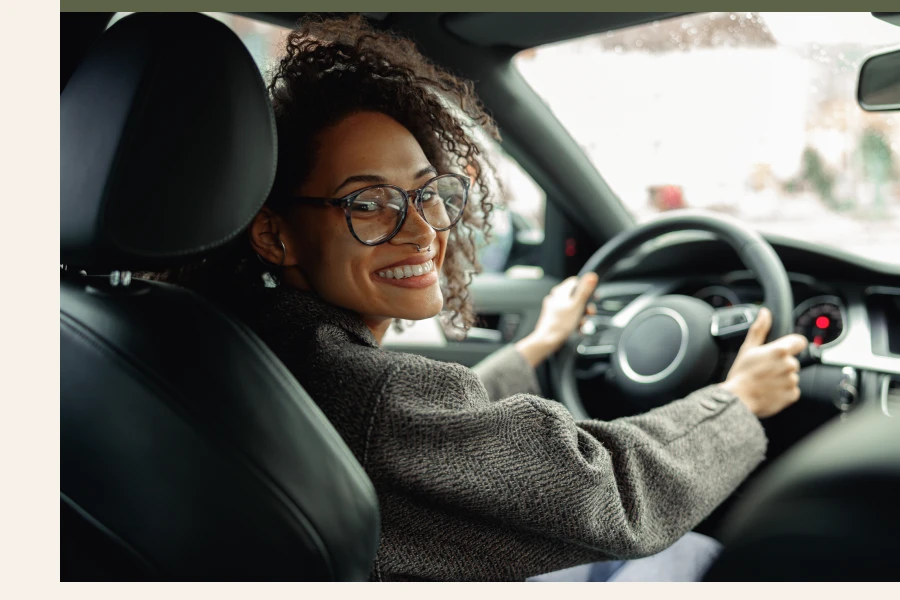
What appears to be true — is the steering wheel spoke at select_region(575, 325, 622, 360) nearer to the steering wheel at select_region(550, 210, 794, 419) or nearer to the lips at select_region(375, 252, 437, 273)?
the steering wheel at select_region(550, 210, 794, 419)

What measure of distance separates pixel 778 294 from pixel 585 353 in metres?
0.59

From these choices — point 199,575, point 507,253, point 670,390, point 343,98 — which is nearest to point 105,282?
point 199,575

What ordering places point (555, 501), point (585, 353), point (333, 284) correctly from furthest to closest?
point (585, 353) < point (333, 284) < point (555, 501)

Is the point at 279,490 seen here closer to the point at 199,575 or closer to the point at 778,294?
the point at 199,575

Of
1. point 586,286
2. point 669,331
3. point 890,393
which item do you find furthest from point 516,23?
point 890,393

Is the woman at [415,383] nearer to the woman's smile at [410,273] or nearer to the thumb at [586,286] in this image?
the woman's smile at [410,273]

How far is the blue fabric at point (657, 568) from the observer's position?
1.46 m

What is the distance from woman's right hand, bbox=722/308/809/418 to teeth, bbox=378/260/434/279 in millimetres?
682

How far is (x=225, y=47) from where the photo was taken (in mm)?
928

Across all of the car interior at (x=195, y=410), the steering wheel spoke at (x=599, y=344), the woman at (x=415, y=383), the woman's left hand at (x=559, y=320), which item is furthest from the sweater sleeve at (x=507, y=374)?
the car interior at (x=195, y=410)

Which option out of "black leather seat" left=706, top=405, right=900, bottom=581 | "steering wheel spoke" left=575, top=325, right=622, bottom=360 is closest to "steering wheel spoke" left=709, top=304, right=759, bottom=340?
"steering wheel spoke" left=575, top=325, right=622, bottom=360

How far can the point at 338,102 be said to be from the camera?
4.43 ft

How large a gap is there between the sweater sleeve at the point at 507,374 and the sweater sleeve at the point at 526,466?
0.69 metres

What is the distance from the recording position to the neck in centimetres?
139
